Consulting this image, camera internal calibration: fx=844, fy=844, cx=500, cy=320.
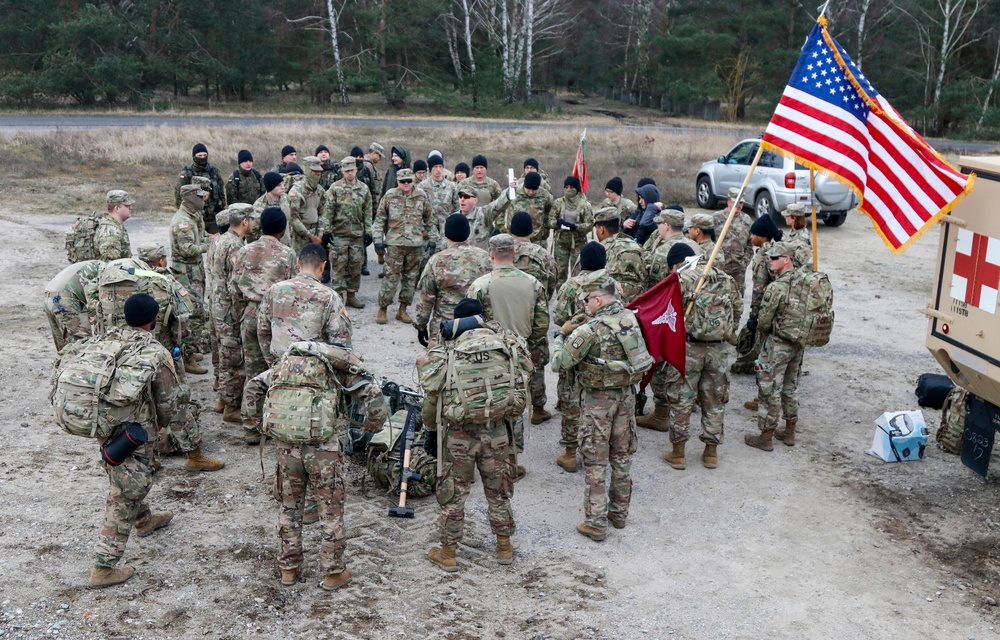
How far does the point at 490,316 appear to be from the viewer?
7.01 m

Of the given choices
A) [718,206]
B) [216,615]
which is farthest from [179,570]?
[718,206]

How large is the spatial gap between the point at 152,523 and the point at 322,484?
1704 millimetres

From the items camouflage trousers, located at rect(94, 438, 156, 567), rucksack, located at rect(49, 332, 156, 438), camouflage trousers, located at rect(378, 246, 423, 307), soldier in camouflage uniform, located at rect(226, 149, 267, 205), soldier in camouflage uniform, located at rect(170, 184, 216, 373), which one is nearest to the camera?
rucksack, located at rect(49, 332, 156, 438)

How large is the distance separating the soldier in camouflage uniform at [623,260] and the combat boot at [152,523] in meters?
4.42

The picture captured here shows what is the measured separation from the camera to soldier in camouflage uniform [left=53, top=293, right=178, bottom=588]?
5.52 metres

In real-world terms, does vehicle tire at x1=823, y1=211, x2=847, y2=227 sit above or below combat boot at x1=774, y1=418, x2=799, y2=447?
above

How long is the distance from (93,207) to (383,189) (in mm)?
7771

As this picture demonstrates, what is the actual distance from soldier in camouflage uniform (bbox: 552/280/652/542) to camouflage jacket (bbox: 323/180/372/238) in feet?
18.1

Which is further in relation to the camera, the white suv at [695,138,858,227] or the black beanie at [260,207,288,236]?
the white suv at [695,138,858,227]

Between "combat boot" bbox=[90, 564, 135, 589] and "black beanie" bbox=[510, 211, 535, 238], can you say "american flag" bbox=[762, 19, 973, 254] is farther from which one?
"combat boot" bbox=[90, 564, 135, 589]

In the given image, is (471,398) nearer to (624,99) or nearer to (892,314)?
(892,314)

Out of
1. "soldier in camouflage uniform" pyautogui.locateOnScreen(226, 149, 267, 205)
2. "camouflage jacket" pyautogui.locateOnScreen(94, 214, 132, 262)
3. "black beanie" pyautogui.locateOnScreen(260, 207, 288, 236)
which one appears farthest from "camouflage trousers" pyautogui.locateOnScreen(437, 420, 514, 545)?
"soldier in camouflage uniform" pyautogui.locateOnScreen(226, 149, 267, 205)

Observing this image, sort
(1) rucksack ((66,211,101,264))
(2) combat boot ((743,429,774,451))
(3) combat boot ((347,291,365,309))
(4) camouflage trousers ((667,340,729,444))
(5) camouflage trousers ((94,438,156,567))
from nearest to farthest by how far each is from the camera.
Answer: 1. (5) camouflage trousers ((94,438,156,567))
2. (4) camouflage trousers ((667,340,729,444))
3. (2) combat boot ((743,429,774,451))
4. (1) rucksack ((66,211,101,264))
5. (3) combat boot ((347,291,365,309))

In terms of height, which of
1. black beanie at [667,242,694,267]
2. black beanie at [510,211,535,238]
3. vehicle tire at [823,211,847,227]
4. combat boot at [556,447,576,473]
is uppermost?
black beanie at [510,211,535,238]
